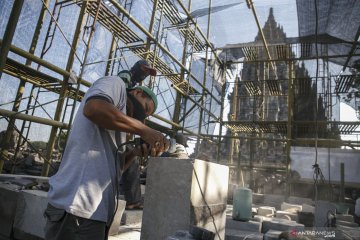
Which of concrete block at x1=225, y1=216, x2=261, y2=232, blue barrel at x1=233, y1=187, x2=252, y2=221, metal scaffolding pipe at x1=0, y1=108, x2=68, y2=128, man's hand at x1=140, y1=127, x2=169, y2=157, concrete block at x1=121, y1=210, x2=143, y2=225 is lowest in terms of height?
concrete block at x1=121, y1=210, x2=143, y2=225

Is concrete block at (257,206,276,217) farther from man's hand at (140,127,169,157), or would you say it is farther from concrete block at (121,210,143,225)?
man's hand at (140,127,169,157)

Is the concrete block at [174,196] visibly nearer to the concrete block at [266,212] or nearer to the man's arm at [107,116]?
the man's arm at [107,116]

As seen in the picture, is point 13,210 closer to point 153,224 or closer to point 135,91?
point 153,224

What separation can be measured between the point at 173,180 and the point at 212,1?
9.70m

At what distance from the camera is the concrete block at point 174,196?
2289mm

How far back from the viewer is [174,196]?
7.66 feet

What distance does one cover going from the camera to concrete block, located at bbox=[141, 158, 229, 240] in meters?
2.29

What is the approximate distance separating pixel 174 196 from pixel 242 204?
2.19m

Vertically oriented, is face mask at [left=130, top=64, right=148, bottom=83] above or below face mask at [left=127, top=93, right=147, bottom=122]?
above

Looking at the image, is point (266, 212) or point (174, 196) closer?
point (174, 196)

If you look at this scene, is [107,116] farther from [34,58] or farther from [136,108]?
[34,58]

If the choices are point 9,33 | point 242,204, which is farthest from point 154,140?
point 9,33

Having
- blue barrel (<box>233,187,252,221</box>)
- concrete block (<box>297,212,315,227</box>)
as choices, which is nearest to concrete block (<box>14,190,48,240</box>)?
blue barrel (<box>233,187,252,221</box>)

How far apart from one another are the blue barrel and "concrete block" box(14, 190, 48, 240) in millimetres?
2619
